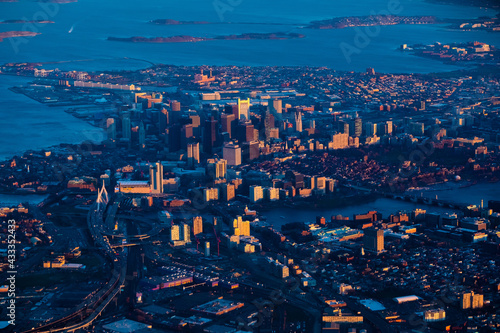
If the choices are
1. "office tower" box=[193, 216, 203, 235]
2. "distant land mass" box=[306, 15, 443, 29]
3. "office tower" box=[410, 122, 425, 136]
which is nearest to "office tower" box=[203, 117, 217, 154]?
"office tower" box=[410, 122, 425, 136]

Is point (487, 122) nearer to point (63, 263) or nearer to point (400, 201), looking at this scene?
point (400, 201)

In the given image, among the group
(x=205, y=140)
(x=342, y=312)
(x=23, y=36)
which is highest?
(x=23, y=36)

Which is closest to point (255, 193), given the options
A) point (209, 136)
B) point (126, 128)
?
point (209, 136)

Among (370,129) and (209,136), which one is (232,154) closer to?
(209,136)

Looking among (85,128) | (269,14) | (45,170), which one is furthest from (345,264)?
(269,14)

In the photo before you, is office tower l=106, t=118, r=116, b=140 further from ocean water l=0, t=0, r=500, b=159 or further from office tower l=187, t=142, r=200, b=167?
office tower l=187, t=142, r=200, b=167

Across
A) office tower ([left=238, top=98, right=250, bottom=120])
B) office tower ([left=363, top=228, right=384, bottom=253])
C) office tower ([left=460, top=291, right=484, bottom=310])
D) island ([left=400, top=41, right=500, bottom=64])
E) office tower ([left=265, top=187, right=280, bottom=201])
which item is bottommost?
office tower ([left=460, top=291, right=484, bottom=310])

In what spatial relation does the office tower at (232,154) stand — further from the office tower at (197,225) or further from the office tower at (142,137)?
the office tower at (197,225)
